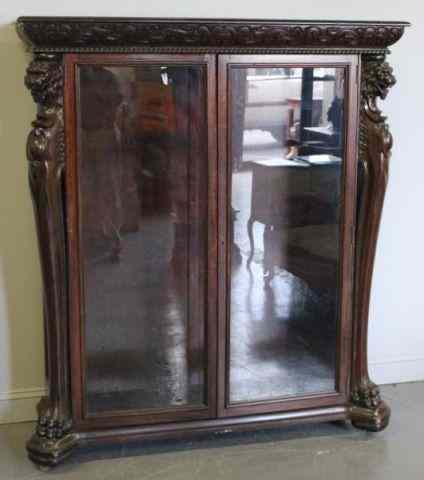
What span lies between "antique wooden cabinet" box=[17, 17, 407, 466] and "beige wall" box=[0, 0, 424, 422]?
10.8 inches

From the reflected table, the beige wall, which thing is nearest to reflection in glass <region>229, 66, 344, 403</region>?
the reflected table

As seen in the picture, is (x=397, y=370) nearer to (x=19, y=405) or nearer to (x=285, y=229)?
(x=285, y=229)

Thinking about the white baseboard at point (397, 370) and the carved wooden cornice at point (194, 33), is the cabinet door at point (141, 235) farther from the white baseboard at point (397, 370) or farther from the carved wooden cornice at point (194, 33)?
the white baseboard at point (397, 370)

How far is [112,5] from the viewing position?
2.35 meters

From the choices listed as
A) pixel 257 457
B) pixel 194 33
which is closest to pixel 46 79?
pixel 194 33

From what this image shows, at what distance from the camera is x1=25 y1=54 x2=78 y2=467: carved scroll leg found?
2.07 m

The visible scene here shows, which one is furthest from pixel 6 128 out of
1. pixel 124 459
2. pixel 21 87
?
pixel 124 459

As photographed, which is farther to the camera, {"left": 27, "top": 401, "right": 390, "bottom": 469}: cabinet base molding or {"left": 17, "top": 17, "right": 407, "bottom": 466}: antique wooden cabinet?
{"left": 27, "top": 401, "right": 390, "bottom": 469}: cabinet base molding

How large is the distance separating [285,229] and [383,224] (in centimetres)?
55

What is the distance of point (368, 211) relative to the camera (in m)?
2.34

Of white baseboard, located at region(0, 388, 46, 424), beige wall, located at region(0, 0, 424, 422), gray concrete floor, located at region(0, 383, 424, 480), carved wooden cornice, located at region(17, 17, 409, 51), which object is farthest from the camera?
white baseboard, located at region(0, 388, 46, 424)

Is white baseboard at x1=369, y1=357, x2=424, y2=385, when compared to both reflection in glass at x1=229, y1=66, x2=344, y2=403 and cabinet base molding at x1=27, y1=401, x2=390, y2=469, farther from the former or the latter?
reflection in glass at x1=229, y1=66, x2=344, y2=403

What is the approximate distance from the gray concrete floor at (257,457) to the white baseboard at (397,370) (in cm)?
31

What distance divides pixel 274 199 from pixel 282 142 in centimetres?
18
